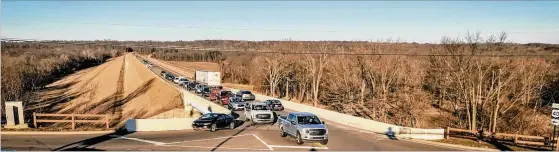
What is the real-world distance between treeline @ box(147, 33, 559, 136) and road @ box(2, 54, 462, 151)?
21.3m

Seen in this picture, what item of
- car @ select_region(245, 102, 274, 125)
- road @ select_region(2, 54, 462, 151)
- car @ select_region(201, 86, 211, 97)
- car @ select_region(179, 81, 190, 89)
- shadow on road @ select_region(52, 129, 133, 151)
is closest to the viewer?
shadow on road @ select_region(52, 129, 133, 151)

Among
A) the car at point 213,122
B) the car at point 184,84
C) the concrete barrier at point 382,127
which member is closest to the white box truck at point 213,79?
the car at point 184,84

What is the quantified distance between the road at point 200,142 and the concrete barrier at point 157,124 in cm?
77

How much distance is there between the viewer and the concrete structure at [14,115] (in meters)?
24.1

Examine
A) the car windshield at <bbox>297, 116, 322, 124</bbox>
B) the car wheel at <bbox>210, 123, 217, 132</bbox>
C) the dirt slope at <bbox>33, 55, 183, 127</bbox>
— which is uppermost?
the car windshield at <bbox>297, 116, 322, 124</bbox>

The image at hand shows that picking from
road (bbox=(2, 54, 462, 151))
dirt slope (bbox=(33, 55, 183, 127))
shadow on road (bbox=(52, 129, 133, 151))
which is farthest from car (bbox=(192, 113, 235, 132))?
dirt slope (bbox=(33, 55, 183, 127))

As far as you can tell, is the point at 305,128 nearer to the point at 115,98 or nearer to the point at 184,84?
the point at 184,84

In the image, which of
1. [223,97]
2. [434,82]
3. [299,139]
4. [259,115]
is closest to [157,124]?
[259,115]

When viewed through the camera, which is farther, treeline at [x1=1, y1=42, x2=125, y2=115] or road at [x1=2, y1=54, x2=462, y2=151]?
treeline at [x1=1, y1=42, x2=125, y2=115]

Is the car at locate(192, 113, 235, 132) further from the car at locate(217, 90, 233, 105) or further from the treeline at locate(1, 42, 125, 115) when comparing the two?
the car at locate(217, 90, 233, 105)

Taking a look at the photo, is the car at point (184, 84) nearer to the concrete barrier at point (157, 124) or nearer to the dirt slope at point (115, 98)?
the dirt slope at point (115, 98)

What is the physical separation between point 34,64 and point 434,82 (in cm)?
7235

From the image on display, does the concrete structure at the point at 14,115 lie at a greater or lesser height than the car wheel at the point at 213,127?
greater

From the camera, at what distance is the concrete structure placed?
24.1 metres
